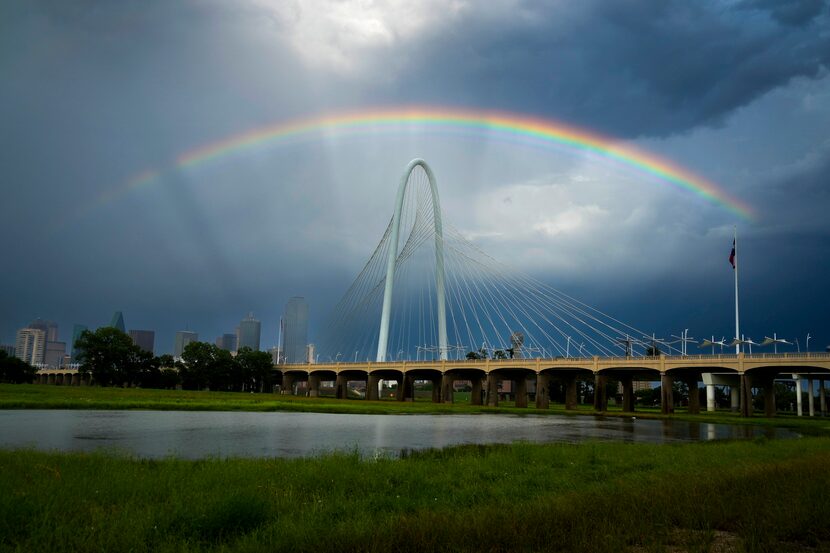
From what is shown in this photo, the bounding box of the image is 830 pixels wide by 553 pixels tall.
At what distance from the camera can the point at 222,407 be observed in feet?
204

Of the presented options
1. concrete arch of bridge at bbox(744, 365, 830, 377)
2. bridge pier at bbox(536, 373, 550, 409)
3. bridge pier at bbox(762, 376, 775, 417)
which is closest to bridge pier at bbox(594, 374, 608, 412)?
bridge pier at bbox(536, 373, 550, 409)

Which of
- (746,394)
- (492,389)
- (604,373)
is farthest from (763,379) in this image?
(492,389)

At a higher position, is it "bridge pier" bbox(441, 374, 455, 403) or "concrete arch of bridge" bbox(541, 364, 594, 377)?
"concrete arch of bridge" bbox(541, 364, 594, 377)

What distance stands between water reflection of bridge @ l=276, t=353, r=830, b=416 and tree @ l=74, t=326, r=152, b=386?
41.6 meters

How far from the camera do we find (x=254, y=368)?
6526 inches

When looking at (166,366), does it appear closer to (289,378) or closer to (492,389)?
(289,378)

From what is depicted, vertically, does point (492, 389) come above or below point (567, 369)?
below

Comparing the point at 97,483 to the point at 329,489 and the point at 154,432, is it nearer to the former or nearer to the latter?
the point at 329,489

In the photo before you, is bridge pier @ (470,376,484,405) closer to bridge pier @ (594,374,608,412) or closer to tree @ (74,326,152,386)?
bridge pier @ (594,374,608,412)

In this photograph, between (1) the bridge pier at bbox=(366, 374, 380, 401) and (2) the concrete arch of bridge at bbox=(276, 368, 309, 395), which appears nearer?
(1) the bridge pier at bbox=(366, 374, 380, 401)

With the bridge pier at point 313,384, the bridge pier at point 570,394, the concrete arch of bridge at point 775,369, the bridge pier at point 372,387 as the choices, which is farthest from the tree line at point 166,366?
the concrete arch of bridge at point 775,369

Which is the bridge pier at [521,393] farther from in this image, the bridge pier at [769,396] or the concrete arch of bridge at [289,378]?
the concrete arch of bridge at [289,378]

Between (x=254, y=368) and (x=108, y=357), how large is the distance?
118 feet

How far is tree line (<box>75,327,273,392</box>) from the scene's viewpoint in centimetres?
14488
